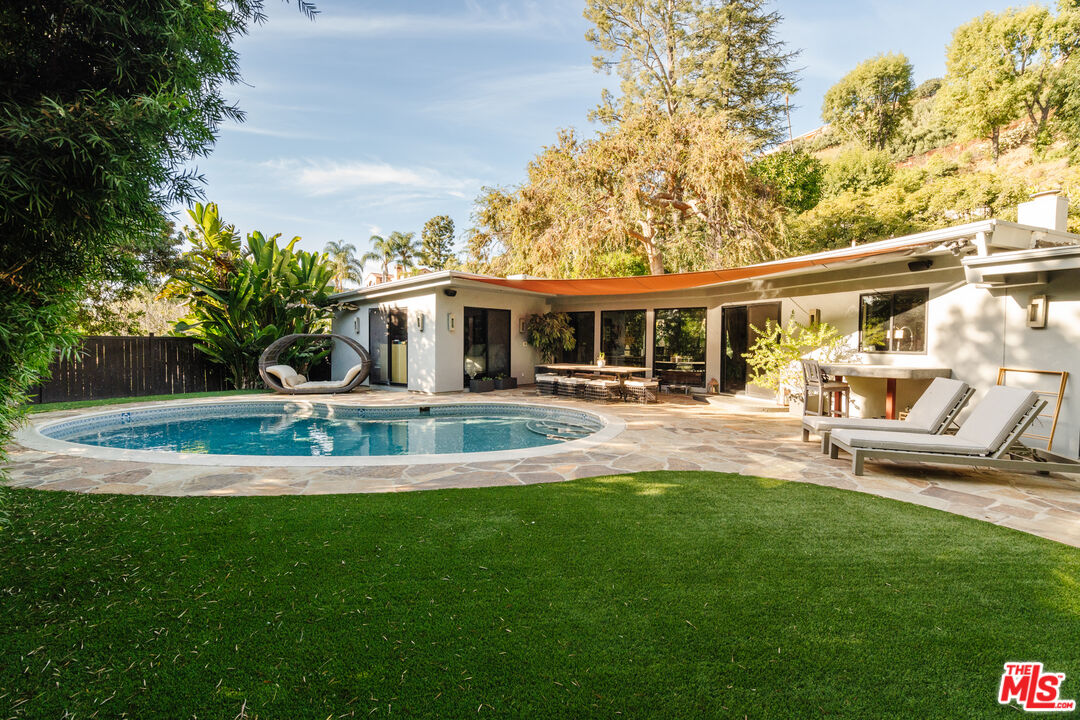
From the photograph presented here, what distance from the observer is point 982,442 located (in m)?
5.04

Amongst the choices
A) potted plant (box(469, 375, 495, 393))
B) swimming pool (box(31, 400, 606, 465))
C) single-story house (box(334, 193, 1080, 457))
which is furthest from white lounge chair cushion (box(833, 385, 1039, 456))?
potted plant (box(469, 375, 495, 393))

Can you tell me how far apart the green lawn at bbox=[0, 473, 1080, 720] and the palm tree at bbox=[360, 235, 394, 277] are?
130 ft

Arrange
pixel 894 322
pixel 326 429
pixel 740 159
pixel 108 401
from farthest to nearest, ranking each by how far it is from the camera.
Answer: pixel 740 159 < pixel 108 401 < pixel 326 429 < pixel 894 322

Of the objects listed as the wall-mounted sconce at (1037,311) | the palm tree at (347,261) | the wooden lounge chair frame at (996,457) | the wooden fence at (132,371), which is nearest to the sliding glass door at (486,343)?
the wooden fence at (132,371)

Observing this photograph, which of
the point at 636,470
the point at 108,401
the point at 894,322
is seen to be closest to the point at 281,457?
the point at 636,470

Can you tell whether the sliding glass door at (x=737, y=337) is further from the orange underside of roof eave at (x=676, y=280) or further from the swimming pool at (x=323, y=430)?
the swimming pool at (x=323, y=430)

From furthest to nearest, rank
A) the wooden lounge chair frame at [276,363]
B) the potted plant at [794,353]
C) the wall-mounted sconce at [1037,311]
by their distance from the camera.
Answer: the wooden lounge chair frame at [276,363]
the potted plant at [794,353]
the wall-mounted sconce at [1037,311]

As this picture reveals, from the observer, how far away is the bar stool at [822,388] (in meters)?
7.98

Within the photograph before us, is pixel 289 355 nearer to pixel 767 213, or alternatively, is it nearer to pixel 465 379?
pixel 465 379

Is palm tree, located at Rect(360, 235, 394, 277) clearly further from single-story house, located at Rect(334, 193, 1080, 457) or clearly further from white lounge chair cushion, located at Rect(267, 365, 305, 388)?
white lounge chair cushion, located at Rect(267, 365, 305, 388)
